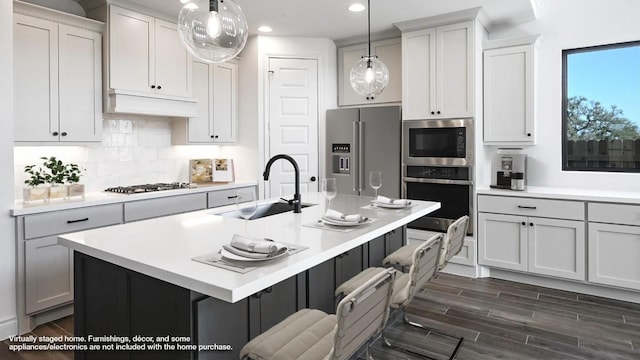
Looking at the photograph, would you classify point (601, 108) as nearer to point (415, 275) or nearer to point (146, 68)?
point (415, 275)

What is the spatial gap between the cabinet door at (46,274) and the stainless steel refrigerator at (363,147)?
2.76m

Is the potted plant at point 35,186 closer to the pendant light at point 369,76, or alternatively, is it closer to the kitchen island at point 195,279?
the kitchen island at point 195,279

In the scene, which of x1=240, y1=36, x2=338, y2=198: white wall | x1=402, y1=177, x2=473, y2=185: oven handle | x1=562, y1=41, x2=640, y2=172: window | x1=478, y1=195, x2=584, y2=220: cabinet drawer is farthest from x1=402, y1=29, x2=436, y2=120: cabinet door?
x1=562, y1=41, x2=640, y2=172: window

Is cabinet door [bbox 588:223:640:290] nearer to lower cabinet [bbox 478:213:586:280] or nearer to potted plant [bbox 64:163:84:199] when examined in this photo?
lower cabinet [bbox 478:213:586:280]

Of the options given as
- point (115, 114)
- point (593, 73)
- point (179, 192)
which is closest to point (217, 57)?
point (179, 192)

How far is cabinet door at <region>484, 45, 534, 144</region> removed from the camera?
13.0 feet

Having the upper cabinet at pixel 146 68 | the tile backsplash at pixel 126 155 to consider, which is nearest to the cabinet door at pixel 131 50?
the upper cabinet at pixel 146 68

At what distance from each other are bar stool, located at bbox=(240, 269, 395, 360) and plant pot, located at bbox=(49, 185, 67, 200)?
7.85ft

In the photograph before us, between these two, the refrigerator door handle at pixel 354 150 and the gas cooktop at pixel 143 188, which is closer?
the gas cooktop at pixel 143 188

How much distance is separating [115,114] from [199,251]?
277cm

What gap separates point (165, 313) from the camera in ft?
5.17

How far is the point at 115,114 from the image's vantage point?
3.87 metres

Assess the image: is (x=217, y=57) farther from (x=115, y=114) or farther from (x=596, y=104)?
(x=596, y=104)

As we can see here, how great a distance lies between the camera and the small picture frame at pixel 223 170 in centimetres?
457
